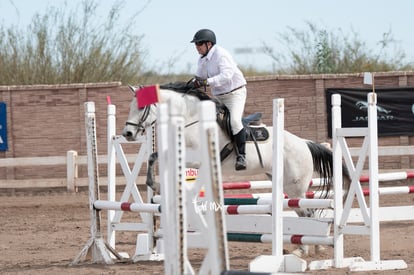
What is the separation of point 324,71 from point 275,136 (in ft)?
45.0

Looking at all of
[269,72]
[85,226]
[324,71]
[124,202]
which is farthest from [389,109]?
[269,72]

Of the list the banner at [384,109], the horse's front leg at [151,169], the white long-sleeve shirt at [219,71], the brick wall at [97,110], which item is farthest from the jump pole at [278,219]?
the brick wall at [97,110]

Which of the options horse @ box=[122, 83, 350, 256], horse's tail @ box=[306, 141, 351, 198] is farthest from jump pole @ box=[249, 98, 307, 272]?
horse's tail @ box=[306, 141, 351, 198]

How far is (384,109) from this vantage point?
17297mm

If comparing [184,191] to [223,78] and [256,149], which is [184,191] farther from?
[256,149]

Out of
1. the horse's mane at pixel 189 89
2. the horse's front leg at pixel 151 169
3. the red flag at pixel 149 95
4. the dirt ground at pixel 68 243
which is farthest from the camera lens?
the horse's mane at pixel 189 89

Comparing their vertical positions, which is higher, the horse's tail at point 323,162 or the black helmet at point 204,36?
the black helmet at point 204,36

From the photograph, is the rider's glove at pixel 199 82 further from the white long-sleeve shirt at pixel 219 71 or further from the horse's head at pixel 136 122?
the horse's head at pixel 136 122

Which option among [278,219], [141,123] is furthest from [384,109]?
[278,219]

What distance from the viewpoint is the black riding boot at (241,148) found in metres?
9.52

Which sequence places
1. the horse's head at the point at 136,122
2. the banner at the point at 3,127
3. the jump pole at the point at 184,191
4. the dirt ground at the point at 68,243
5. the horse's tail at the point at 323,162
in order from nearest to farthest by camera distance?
the jump pole at the point at 184,191 < the dirt ground at the point at 68,243 < the horse's head at the point at 136,122 < the horse's tail at the point at 323,162 < the banner at the point at 3,127

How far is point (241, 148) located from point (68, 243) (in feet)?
8.93

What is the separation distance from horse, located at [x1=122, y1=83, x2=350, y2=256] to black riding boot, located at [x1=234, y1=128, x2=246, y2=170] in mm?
76

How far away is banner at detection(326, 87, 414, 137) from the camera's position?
17.1 meters
